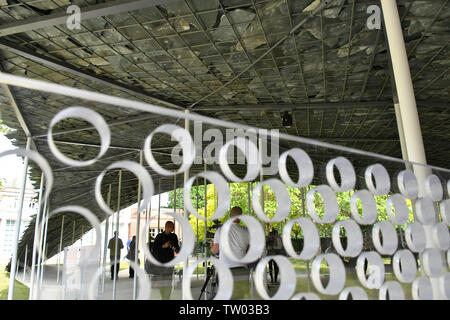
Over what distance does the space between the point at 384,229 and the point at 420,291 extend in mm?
389

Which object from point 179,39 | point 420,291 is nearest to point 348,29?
point 179,39

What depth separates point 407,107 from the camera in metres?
2.29

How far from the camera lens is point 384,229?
177cm

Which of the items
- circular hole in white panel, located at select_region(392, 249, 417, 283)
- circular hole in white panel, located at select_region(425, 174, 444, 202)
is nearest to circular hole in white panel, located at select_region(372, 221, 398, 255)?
circular hole in white panel, located at select_region(392, 249, 417, 283)

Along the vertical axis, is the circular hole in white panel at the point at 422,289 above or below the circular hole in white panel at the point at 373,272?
below

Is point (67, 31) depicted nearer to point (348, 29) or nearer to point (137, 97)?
Answer: point (137, 97)

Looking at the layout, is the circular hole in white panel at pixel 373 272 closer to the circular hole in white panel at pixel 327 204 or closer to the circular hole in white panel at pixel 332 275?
the circular hole in white panel at pixel 332 275

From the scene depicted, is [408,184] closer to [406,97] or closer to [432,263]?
[432,263]

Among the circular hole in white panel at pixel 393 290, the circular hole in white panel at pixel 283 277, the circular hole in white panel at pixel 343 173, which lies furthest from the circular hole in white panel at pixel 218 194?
the circular hole in white panel at pixel 393 290

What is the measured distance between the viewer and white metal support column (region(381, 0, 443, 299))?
6.97ft

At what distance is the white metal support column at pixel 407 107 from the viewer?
2.12 metres

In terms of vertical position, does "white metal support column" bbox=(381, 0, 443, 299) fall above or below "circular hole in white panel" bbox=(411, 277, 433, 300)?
above

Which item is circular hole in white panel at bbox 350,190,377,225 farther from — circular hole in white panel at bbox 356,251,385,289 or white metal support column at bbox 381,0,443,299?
white metal support column at bbox 381,0,443,299

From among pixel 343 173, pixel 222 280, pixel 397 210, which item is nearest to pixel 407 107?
pixel 397 210
